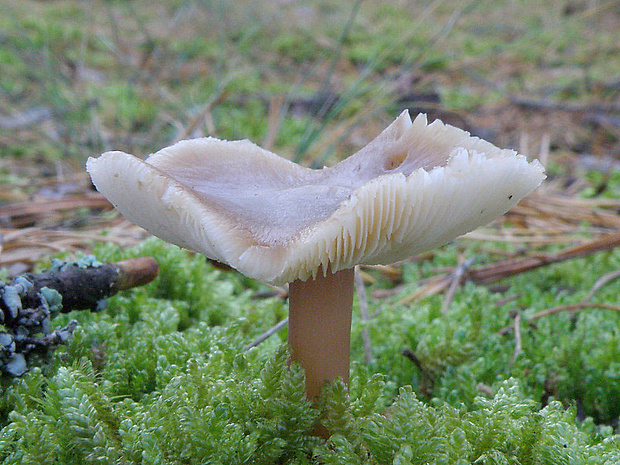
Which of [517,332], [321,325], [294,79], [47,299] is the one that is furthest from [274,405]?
[294,79]

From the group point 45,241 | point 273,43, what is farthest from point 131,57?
point 45,241

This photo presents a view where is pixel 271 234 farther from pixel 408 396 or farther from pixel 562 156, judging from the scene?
pixel 562 156

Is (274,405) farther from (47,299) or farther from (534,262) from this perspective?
(534,262)

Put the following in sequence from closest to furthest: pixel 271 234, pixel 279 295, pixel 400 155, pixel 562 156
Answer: pixel 271 234
pixel 400 155
pixel 279 295
pixel 562 156

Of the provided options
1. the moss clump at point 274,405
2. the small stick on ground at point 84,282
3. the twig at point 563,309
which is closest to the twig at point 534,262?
the twig at point 563,309

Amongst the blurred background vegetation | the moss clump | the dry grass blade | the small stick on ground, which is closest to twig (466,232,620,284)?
the dry grass blade

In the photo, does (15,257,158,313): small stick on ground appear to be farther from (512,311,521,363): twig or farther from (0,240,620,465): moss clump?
(512,311,521,363): twig

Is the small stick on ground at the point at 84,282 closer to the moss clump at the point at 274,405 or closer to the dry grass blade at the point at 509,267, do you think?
the moss clump at the point at 274,405
